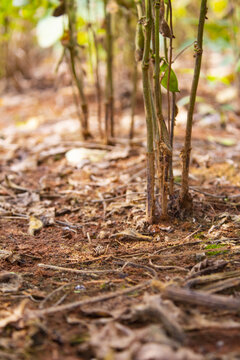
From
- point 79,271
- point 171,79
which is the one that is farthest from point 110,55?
point 79,271

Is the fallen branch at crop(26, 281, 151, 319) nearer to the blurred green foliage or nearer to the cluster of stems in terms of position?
the cluster of stems

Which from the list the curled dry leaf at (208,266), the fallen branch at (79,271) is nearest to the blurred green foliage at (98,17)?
the curled dry leaf at (208,266)

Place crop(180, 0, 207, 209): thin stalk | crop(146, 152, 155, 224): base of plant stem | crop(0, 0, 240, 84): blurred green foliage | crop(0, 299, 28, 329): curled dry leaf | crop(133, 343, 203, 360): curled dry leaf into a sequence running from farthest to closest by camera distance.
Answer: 1. crop(0, 0, 240, 84): blurred green foliage
2. crop(146, 152, 155, 224): base of plant stem
3. crop(180, 0, 207, 209): thin stalk
4. crop(0, 299, 28, 329): curled dry leaf
5. crop(133, 343, 203, 360): curled dry leaf

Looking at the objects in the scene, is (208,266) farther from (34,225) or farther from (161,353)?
(34,225)

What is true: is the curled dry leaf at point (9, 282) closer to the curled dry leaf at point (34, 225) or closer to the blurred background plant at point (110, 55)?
the curled dry leaf at point (34, 225)

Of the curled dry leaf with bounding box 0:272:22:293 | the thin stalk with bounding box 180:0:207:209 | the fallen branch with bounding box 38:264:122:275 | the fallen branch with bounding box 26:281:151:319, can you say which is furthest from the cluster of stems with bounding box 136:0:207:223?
the curled dry leaf with bounding box 0:272:22:293

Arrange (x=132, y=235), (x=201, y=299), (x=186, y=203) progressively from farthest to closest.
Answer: (x=186, y=203) → (x=132, y=235) → (x=201, y=299)

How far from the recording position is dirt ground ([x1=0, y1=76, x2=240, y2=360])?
0.99 m

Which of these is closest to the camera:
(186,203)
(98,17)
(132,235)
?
(132,235)

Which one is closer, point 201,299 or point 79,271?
point 201,299

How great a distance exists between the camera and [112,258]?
60.1 inches

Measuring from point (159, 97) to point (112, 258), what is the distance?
69cm

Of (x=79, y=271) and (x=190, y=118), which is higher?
(x=190, y=118)

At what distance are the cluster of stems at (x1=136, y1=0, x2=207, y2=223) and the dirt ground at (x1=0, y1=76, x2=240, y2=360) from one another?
16 centimetres
